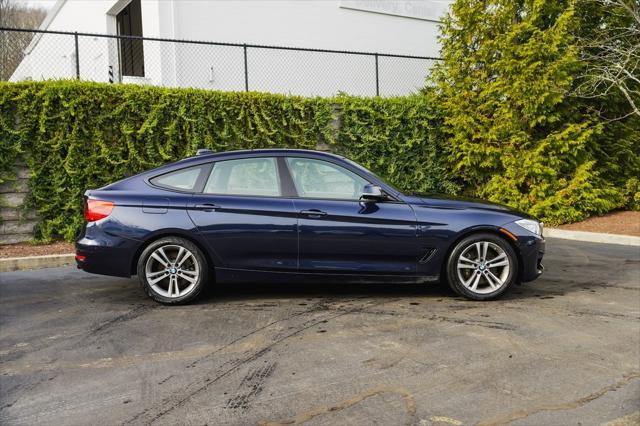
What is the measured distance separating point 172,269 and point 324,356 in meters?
2.15

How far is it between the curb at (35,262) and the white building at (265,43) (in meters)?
5.18

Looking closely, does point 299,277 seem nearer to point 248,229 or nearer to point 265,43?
point 248,229

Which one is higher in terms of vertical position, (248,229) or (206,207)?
(206,207)

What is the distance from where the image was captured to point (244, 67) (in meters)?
13.2

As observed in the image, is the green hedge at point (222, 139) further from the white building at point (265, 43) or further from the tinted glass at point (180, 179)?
the tinted glass at point (180, 179)

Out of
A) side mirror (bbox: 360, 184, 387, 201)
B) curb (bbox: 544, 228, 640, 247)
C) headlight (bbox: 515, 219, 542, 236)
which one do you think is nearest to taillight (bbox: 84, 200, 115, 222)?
side mirror (bbox: 360, 184, 387, 201)

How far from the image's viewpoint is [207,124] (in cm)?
1066

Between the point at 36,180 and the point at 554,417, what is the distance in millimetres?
8859

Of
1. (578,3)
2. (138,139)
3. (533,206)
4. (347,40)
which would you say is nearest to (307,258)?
(138,139)

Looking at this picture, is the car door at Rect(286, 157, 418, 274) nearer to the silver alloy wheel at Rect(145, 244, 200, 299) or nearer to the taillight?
the silver alloy wheel at Rect(145, 244, 200, 299)

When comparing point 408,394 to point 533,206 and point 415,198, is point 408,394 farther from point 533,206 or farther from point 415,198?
point 533,206

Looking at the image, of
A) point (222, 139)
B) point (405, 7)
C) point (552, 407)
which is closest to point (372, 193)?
point (552, 407)

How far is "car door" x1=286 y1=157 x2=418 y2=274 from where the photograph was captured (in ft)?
18.0

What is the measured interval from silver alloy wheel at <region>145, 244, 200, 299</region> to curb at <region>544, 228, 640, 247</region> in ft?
26.0
